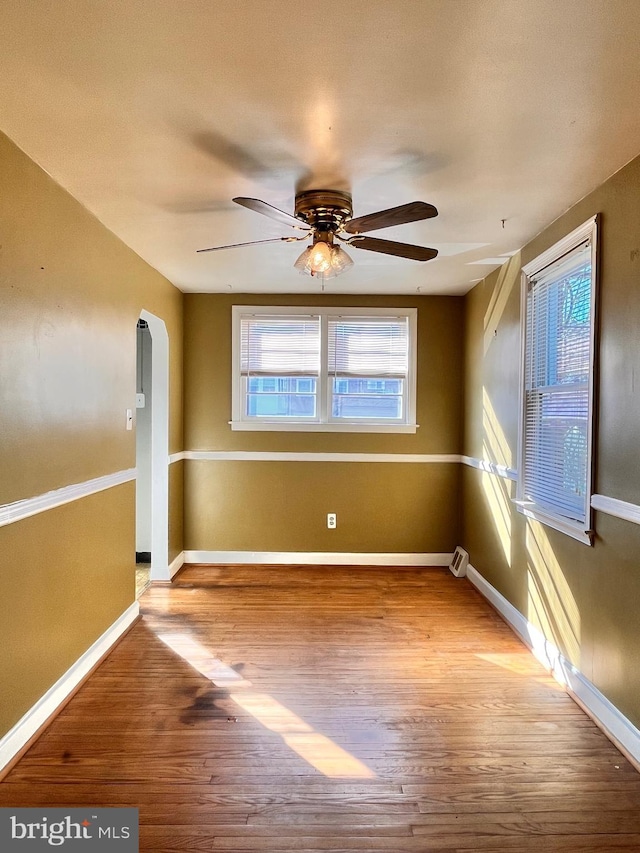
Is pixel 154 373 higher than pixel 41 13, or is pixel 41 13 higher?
pixel 41 13

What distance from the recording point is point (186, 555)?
4480 millimetres

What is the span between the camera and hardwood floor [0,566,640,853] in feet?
5.41

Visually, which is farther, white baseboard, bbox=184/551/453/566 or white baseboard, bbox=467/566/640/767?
white baseboard, bbox=184/551/453/566

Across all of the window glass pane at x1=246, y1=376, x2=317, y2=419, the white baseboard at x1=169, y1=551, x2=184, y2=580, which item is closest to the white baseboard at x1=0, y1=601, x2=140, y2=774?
the white baseboard at x1=169, y1=551, x2=184, y2=580

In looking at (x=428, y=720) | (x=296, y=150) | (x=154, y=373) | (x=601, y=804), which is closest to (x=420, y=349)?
(x=154, y=373)

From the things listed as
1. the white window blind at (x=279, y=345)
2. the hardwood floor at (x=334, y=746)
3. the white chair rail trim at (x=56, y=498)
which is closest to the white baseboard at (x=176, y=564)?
the hardwood floor at (x=334, y=746)

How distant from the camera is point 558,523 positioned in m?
→ 2.61

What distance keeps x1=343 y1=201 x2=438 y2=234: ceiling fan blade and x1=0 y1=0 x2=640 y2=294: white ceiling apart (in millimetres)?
227

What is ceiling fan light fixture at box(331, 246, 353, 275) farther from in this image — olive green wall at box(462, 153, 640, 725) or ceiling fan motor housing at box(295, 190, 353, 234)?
olive green wall at box(462, 153, 640, 725)

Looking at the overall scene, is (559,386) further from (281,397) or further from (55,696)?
(55,696)

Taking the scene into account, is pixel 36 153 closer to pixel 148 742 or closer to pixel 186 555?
pixel 148 742

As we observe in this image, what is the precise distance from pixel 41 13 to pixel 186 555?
3.96 metres

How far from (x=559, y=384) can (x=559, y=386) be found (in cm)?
3

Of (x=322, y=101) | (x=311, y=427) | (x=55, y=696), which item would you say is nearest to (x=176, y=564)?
(x=311, y=427)
